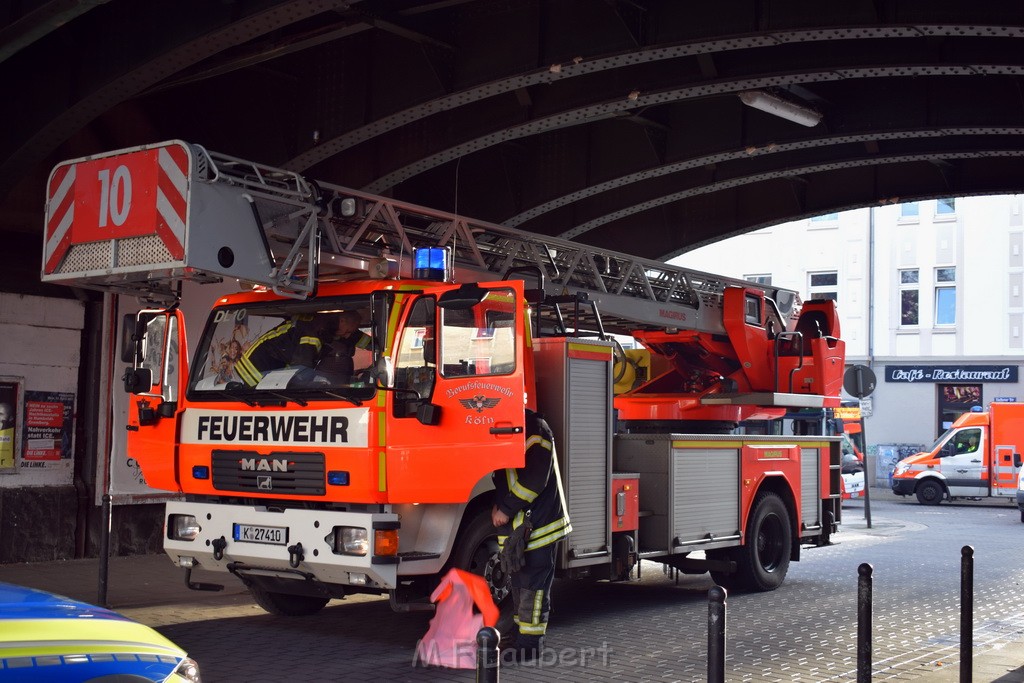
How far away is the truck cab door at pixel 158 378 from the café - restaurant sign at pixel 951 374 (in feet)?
108

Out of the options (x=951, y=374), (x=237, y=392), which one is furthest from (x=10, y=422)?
(x=951, y=374)

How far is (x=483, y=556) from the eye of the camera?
27.1 feet

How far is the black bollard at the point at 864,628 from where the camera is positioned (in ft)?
20.5

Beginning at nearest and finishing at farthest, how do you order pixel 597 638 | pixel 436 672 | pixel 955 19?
pixel 436 672
pixel 597 638
pixel 955 19

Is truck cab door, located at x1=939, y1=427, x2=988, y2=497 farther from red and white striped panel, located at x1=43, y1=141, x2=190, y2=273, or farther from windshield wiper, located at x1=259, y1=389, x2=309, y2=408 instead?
red and white striped panel, located at x1=43, y1=141, x2=190, y2=273

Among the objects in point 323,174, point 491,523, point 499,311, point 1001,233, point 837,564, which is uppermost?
point 1001,233

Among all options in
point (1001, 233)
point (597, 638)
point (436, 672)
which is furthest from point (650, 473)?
point (1001, 233)

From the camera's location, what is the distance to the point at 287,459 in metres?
8.03

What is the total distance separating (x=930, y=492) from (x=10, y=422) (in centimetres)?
2285

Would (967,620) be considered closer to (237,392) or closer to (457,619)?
(457,619)

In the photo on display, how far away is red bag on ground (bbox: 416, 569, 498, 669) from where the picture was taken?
785cm

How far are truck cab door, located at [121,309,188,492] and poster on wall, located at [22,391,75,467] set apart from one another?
4.68 m

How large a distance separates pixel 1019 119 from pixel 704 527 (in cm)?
733

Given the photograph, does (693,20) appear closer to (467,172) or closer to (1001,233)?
(467,172)
